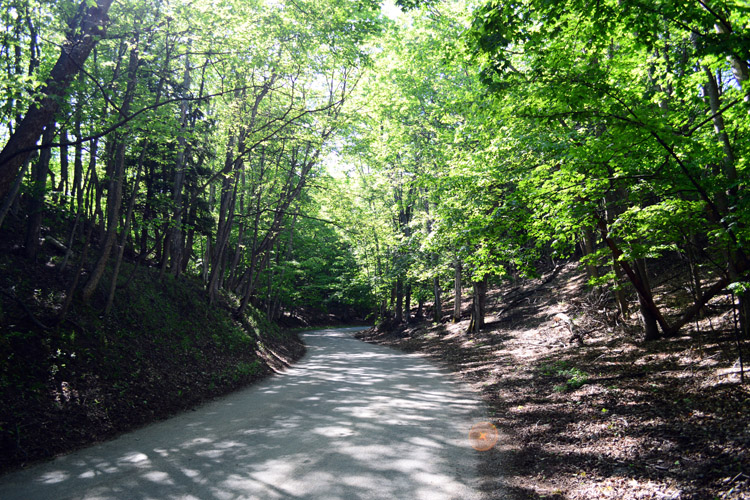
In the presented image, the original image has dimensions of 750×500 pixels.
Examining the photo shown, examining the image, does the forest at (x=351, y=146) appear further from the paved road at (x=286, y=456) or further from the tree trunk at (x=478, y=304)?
the tree trunk at (x=478, y=304)

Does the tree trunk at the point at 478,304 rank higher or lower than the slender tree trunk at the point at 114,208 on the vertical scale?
lower

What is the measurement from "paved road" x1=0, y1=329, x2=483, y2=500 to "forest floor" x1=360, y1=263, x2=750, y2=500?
0.73 m

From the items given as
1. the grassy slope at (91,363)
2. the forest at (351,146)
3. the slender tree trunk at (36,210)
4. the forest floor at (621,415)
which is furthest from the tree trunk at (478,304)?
the slender tree trunk at (36,210)

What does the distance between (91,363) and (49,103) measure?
4482 mm

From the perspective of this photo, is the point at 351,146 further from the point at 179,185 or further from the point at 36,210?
the point at 36,210

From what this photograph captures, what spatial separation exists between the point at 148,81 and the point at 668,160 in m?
10.9

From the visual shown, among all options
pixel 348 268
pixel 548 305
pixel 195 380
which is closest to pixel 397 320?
pixel 348 268

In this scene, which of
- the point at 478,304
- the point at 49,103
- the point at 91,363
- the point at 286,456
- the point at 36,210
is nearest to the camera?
the point at 286,456

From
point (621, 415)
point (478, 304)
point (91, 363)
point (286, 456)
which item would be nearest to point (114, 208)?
point (91, 363)

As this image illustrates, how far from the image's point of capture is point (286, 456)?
4816 millimetres

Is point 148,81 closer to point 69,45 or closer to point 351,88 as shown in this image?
point 69,45

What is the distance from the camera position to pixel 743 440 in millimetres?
3664

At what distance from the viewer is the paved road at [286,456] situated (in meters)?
3.93

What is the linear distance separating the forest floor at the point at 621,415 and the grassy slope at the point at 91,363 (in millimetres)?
5700
